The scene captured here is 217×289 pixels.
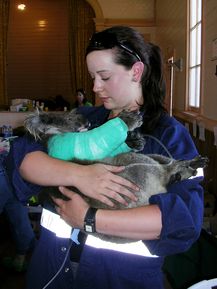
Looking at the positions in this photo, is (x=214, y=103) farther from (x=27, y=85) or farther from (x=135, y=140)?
(x=27, y=85)

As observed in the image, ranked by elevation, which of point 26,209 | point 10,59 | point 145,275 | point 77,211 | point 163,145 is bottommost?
point 26,209

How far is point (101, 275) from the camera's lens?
1020mm

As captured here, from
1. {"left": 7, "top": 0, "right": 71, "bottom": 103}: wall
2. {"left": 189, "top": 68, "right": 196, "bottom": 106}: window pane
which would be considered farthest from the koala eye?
{"left": 7, "top": 0, "right": 71, "bottom": 103}: wall

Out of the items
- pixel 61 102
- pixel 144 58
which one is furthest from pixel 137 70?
pixel 61 102

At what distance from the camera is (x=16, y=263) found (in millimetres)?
2725

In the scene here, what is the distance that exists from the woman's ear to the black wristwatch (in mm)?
408

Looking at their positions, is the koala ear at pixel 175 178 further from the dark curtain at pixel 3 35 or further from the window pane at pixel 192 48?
the dark curtain at pixel 3 35

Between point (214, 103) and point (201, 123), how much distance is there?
36cm

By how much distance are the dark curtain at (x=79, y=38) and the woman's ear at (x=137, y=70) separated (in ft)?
20.2

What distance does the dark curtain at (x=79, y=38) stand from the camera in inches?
284

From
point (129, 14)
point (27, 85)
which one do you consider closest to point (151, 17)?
point (129, 14)

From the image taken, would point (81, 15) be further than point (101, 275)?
Yes

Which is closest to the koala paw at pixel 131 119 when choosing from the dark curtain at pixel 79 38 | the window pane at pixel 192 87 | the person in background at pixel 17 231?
the person in background at pixel 17 231

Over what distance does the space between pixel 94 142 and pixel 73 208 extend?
0.18 metres
